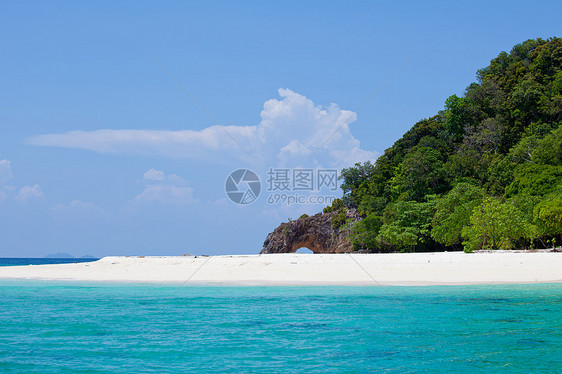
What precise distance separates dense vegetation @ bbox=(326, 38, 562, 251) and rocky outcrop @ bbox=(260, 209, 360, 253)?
3.65m

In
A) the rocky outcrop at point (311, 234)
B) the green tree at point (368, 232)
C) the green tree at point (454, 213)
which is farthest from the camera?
the rocky outcrop at point (311, 234)

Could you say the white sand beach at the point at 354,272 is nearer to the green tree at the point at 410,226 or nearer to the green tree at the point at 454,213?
the green tree at the point at 454,213

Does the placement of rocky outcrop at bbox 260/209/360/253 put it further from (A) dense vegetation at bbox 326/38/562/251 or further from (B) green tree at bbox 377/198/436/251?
(B) green tree at bbox 377/198/436/251

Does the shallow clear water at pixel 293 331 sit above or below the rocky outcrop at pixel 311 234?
below

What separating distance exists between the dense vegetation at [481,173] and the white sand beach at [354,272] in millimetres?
7740

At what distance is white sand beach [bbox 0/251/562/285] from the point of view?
69.4 ft

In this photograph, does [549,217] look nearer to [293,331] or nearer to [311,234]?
[293,331]

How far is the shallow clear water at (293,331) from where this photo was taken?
30.3 ft

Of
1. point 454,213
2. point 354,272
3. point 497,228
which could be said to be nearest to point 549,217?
point 497,228

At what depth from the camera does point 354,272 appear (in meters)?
24.0

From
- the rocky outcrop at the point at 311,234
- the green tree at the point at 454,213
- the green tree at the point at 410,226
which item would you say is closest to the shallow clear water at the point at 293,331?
the green tree at the point at 454,213

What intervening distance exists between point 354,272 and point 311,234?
52.7 meters

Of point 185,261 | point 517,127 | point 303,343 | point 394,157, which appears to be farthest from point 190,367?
point 394,157

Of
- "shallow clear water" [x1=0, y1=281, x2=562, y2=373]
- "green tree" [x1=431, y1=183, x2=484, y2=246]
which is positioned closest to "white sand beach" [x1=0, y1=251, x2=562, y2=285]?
"shallow clear water" [x1=0, y1=281, x2=562, y2=373]
